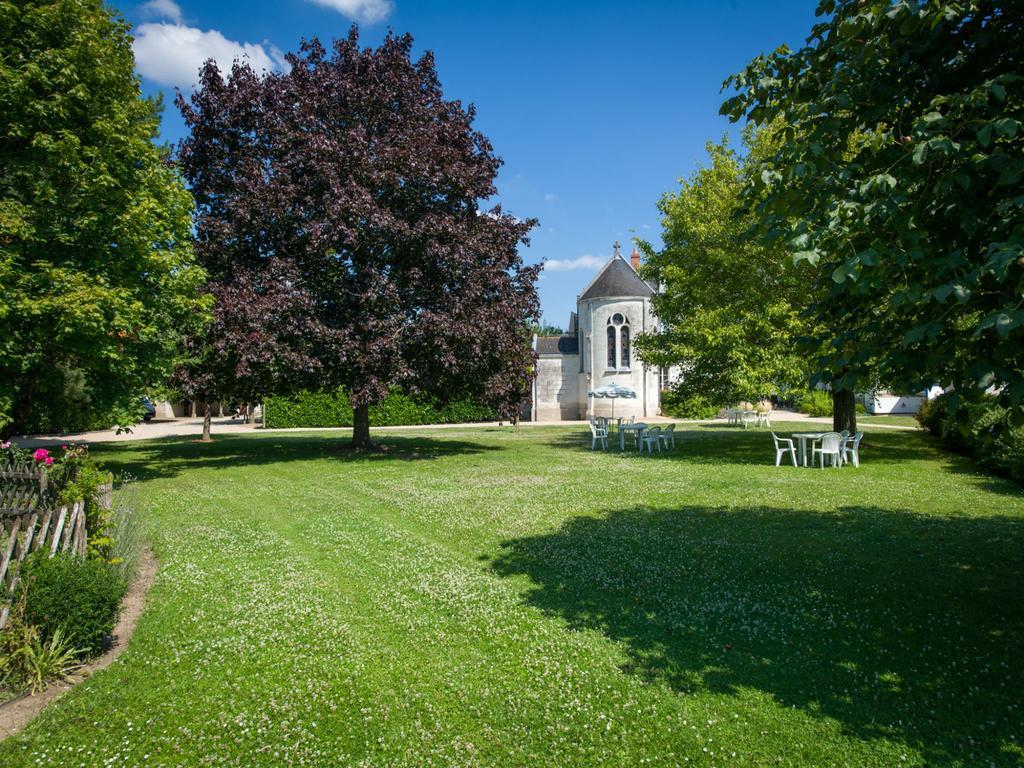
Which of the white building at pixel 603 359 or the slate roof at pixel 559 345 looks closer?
the white building at pixel 603 359

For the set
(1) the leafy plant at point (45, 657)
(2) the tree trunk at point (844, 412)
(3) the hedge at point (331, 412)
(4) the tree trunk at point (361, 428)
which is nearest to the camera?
(1) the leafy plant at point (45, 657)

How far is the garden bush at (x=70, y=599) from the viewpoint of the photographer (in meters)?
4.68

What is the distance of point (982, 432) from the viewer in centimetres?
422

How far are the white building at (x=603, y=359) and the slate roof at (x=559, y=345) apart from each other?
25 cm

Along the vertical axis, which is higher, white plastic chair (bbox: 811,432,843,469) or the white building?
the white building

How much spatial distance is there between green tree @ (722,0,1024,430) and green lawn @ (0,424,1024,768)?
210 cm

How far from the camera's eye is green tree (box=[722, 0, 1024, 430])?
11.9ft

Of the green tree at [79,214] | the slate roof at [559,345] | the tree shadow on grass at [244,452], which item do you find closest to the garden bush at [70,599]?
the green tree at [79,214]

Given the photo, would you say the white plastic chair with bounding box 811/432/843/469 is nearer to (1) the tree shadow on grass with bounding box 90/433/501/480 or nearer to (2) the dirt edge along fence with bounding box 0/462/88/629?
(1) the tree shadow on grass with bounding box 90/433/501/480

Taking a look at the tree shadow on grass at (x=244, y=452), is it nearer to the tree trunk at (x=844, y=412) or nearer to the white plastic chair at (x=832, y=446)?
the white plastic chair at (x=832, y=446)

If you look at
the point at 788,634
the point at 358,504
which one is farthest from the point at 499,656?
the point at 358,504

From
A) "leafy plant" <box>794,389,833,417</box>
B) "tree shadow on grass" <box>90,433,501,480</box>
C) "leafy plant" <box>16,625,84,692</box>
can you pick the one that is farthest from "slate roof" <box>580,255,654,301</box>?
"leafy plant" <box>16,625,84,692</box>

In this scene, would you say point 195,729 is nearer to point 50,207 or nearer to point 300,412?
point 50,207

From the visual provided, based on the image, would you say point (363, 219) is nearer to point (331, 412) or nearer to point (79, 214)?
point (79, 214)
